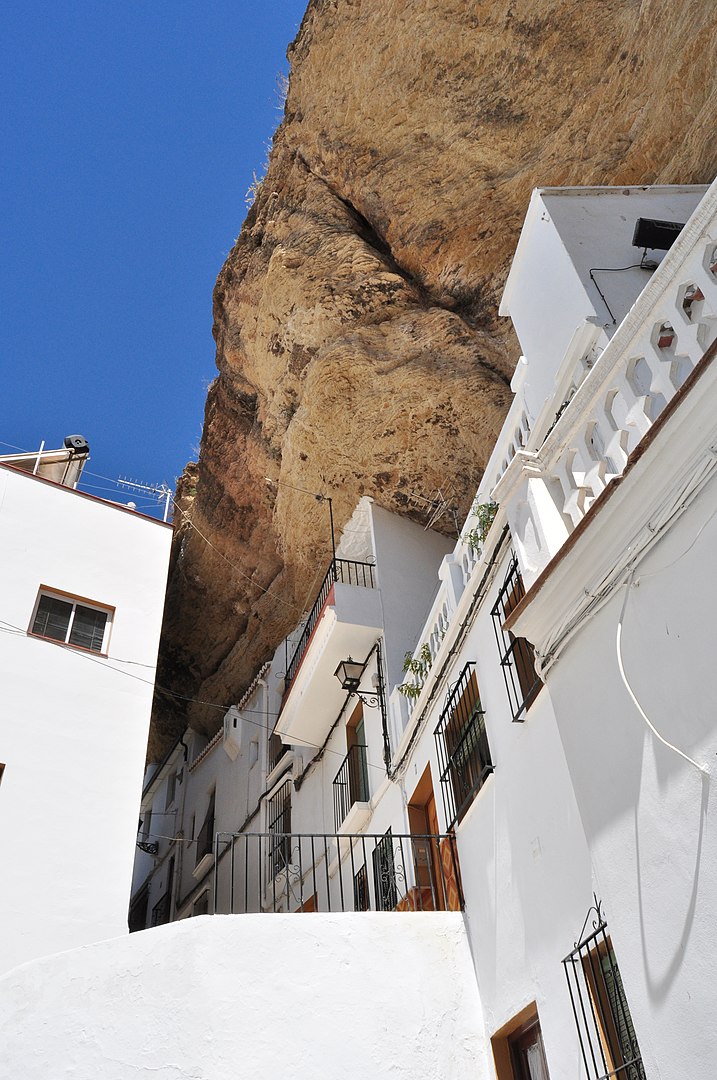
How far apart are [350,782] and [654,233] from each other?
7991mm

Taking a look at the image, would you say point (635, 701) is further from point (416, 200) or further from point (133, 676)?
point (416, 200)

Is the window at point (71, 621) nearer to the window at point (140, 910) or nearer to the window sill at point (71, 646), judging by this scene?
the window sill at point (71, 646)

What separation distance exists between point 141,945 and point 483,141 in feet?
37.8

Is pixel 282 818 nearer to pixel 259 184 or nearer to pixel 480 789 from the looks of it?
pixel 480 789

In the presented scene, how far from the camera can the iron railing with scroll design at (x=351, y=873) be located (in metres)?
8.31

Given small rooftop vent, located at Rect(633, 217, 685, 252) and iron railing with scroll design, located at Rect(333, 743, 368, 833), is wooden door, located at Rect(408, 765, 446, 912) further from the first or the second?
small rooftop vent, located at Rect(633, 217, 685, 252)

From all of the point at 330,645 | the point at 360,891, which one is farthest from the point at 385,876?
the point at 330,645

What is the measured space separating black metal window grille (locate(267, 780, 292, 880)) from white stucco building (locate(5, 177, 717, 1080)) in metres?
1.32

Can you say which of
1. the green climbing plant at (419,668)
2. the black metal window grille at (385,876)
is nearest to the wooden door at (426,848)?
the black metal window grille at (385,876)

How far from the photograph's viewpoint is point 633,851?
12.5ft

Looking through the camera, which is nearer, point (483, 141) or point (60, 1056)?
point (60, 1056)

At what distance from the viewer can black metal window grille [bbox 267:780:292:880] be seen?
1420cm

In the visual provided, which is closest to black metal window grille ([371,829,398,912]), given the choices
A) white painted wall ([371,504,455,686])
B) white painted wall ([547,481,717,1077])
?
white painted wall ([371,504,455,686])

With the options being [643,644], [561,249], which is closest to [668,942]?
[643,644]
